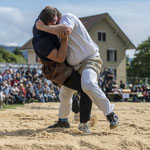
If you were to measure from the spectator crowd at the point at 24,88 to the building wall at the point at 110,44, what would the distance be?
19.0 metres

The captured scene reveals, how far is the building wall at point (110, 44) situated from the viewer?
38625mm

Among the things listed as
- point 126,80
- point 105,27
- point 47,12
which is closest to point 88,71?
point 47,12

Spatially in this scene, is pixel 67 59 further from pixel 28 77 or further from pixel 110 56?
pixel 110 56

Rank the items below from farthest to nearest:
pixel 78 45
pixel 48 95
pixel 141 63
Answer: pixel 141 63
pixel 48 95
pixel 78 45

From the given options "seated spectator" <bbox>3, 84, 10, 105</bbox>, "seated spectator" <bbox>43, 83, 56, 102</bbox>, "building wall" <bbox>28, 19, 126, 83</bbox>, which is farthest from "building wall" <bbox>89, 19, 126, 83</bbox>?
"seated spectator" <bbox>3, 84, 10, 105</bbox>

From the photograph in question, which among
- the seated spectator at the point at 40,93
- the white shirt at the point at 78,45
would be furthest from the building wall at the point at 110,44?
the white shirt at the point at 78,45

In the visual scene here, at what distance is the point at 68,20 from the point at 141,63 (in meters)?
54.0

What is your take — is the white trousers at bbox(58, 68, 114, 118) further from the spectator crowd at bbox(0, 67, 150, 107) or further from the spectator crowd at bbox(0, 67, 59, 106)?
the spectator crowd at bbox(0, 67, 59, 106)

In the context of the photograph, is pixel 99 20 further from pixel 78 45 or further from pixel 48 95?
pixel 78 45

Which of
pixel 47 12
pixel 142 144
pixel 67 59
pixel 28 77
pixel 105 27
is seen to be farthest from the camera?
pixel 105 27

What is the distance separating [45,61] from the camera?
189 inches

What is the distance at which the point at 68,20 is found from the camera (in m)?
4.62

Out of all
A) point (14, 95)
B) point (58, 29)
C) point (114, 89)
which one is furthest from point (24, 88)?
→ point (58, 29)

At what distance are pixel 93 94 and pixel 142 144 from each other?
1029mm
